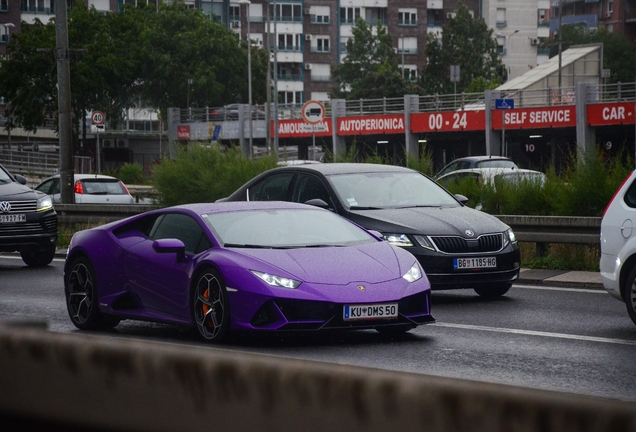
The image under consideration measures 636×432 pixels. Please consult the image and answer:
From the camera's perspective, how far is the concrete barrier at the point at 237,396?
220 cm

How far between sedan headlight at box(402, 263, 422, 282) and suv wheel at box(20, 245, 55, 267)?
10233 millimetres

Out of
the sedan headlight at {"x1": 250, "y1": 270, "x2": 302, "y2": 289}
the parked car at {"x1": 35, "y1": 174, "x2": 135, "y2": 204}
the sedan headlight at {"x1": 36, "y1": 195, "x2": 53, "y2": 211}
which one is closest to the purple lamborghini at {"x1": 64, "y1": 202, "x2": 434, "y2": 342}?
the sedan headlight at {"x1": 250, "y1": 270, "x2": 302, "y2": 289}

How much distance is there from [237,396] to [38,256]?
16.8 metres

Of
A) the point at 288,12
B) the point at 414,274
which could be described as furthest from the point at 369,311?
the point at 288,12

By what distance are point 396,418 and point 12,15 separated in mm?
108362

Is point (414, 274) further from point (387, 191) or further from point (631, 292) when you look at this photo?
point (387, 191)

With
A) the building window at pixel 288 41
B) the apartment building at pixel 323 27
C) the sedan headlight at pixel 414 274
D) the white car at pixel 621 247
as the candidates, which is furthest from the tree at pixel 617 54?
the sedan headlight at pixel 414 274

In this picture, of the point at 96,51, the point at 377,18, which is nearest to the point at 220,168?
the point at 96,51

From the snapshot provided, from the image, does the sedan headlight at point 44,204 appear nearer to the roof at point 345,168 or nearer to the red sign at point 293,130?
the roof at point 345,168

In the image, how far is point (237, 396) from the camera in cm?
261

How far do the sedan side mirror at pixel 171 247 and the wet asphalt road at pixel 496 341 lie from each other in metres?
0.70

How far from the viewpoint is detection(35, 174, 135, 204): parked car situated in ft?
98.0

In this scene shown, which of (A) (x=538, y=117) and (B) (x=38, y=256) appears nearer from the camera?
(B) (x=38, y=256)

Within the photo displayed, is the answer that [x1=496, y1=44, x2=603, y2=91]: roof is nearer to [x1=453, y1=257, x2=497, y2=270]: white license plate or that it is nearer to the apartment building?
the apartment building
